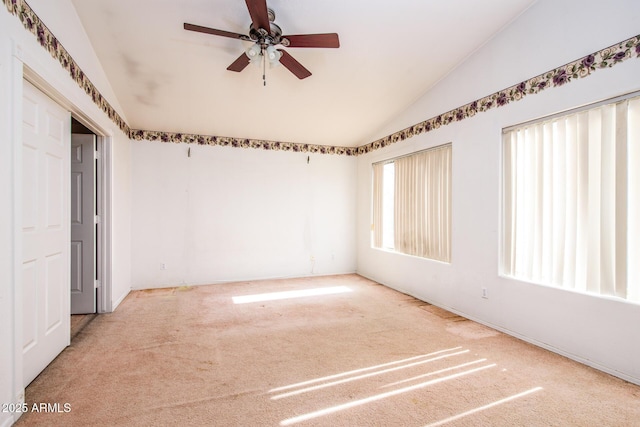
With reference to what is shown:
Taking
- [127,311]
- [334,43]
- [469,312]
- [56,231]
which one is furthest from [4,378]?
[469,312]

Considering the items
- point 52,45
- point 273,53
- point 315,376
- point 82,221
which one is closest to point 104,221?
point 82,221

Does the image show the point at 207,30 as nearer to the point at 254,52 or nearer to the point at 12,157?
the point at 254,52

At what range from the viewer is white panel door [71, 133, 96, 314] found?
3.54 m

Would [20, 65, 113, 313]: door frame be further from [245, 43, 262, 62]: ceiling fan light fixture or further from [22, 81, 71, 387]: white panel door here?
[245, 43, 262, 62]: ceiling fan light fixture

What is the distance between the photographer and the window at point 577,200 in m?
2.33

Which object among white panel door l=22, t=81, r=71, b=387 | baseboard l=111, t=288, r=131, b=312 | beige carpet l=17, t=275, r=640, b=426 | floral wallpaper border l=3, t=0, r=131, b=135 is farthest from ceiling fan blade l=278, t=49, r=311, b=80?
baseboard l=111, t=288, r=131, b=312

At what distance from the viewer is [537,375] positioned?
235 cm

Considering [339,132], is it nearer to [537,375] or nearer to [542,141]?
[542,141]

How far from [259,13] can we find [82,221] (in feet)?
9.94

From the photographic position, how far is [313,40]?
2.58m

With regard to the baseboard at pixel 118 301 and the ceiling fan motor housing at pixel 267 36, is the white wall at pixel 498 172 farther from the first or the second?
the baseboard at pixel 118 301

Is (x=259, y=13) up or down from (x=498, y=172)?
up

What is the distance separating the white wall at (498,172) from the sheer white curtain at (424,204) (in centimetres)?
15

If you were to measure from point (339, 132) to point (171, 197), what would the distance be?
2949 millimetres
